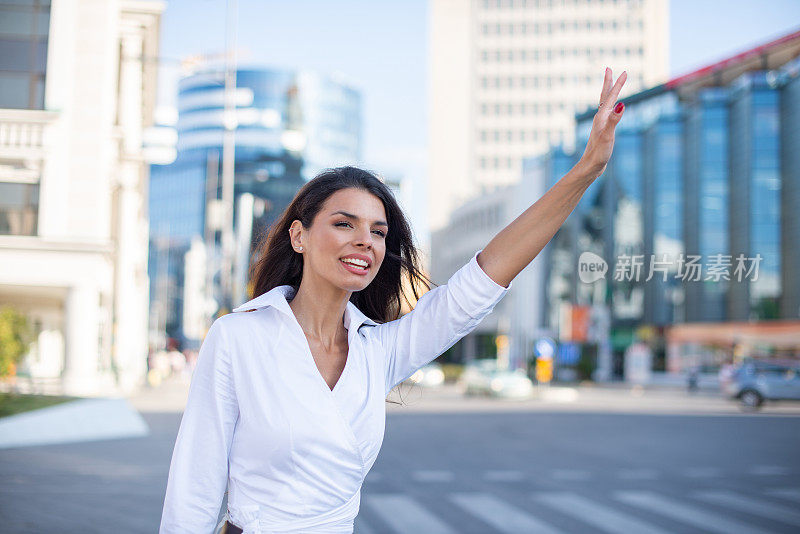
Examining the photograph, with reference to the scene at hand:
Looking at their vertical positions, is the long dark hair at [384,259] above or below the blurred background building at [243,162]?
below

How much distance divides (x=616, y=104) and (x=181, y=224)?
10475 centimetres

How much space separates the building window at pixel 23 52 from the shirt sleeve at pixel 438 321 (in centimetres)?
425

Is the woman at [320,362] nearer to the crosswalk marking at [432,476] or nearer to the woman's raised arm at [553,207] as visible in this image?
the woman's raised arm at [553,207]

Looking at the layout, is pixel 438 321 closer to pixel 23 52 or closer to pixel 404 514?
pixel 23 52

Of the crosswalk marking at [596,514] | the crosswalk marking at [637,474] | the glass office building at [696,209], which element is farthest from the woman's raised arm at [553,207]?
the crosswalk marking at [637,474]

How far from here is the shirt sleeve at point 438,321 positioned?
253cm

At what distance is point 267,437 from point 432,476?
9.32 m

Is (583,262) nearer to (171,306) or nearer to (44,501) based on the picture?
(44,501)

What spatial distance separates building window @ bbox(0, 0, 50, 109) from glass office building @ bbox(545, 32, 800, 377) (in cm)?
427

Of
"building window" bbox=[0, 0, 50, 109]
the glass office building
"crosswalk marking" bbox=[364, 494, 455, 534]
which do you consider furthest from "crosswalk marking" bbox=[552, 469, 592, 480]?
"building window" bbox=[0, 0, 50, 109]

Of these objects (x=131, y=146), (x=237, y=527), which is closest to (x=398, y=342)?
(x=237, y=527)

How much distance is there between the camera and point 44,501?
7.57 metres

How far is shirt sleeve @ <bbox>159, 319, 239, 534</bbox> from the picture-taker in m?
2.34

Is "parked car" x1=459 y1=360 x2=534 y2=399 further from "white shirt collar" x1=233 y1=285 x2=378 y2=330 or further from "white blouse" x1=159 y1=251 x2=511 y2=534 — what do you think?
"white blouse" x1=159 y1=251 x2=511 y2=534
